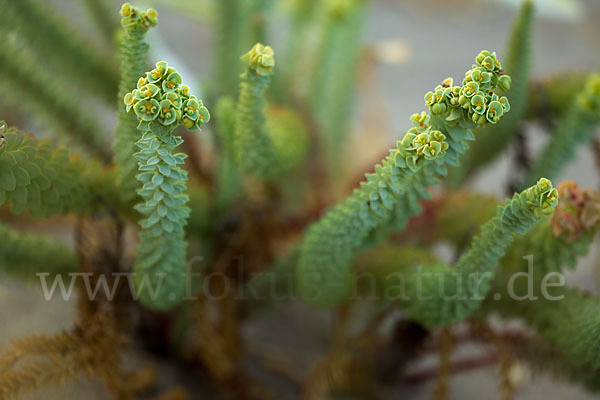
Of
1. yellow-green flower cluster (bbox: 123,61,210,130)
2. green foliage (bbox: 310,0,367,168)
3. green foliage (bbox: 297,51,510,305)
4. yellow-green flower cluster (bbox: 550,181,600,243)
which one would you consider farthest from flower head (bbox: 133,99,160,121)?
green foliage (bbox: 310,0,367,168)

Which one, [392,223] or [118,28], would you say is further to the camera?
[118,28]

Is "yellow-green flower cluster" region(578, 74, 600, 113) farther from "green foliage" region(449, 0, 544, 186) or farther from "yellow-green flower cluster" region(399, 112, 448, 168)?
"yellow-green flower cluster" region(399, 112, 448, 168)

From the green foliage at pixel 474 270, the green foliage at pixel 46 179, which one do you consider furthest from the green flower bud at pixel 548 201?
the green foliage at pixel 46 179

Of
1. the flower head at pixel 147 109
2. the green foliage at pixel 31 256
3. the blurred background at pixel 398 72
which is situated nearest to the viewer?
the flower head at pixel 147 109

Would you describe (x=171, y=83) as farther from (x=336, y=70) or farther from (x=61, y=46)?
(x=336, y=70)

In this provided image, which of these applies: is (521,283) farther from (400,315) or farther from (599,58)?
(599,58)

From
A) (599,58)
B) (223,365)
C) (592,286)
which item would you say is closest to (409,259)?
(223,365)

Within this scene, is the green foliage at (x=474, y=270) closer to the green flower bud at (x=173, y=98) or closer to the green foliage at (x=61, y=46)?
the green flower bud at (x=173, y=98)
